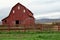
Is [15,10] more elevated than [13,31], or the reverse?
[15,10]

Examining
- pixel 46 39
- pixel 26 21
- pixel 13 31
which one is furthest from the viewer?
pixel 26 21

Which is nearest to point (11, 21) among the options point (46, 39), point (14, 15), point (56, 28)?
point (14, 15)

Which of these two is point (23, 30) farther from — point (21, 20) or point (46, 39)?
point (21, 20)

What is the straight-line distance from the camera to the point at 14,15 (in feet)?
193

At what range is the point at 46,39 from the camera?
20406 millimetres

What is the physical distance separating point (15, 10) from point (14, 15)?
1.33 metres

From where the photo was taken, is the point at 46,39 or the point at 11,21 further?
the point at 11,21

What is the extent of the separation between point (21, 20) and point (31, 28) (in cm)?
2582

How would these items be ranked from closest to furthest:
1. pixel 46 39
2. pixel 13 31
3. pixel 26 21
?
pixel 46 39, pixel 13 31, pixel 26 21

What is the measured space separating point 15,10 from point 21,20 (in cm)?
301

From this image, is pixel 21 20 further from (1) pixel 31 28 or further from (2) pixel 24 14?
(1) pixel 31 28

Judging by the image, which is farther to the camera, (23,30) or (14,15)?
(14,15)

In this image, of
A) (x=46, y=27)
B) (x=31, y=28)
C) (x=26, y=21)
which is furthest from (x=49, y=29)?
(x=26, y=21)

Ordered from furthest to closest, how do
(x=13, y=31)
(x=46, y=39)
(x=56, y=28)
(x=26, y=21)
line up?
(x=26, y=21), (x=56, y=28), (x=13, y=31), (x=46, y=39)
